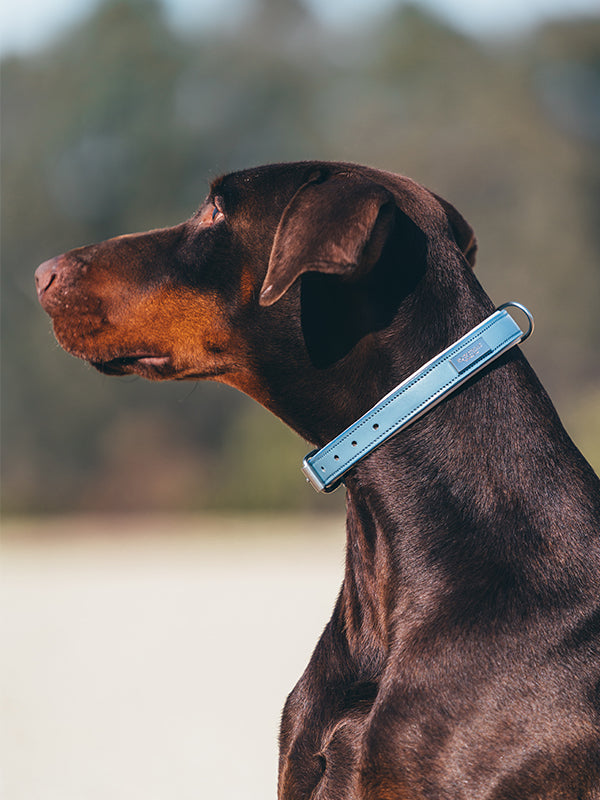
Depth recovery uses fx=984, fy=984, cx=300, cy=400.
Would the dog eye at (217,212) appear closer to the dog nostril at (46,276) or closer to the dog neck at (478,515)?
the dog nostril at (46,276)

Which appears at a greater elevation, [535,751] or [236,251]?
[236,251]

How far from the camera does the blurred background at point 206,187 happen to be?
75.2 ft

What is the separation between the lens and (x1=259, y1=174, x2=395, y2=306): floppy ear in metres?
2.47

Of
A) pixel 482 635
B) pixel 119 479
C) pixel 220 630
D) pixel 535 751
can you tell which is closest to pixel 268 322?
pixel 482 635

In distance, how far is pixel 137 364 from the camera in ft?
10.1

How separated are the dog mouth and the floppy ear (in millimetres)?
553

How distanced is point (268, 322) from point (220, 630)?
7291mm

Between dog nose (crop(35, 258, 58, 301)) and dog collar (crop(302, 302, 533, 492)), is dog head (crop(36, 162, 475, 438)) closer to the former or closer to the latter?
dog nose (crop(35, 258, 58, 301))

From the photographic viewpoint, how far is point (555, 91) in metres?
31.3

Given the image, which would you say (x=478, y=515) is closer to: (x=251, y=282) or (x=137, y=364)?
(x=251, y=282)

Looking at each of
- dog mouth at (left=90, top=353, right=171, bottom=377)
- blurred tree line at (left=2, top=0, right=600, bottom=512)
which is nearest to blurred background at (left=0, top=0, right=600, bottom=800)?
blurred tree line at (left=2, top=0, right=600, bottom=512)

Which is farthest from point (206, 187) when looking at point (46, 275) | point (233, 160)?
point (46, 275)

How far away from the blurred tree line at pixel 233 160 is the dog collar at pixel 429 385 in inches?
813

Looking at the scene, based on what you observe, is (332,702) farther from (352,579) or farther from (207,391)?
(207,391)
